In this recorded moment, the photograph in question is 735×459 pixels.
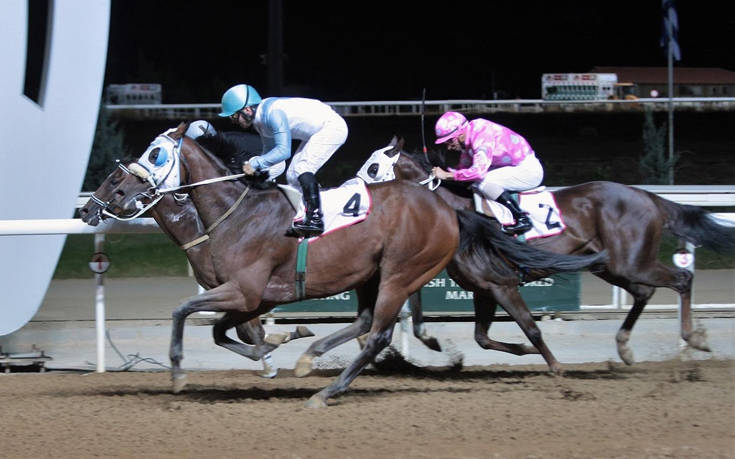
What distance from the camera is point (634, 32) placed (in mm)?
22031

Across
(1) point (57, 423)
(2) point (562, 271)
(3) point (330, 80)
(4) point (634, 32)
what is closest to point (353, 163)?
(3) point (330, 80)

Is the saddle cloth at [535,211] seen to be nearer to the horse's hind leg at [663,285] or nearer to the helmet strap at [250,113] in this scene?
the horse's hind leg at [663,285]

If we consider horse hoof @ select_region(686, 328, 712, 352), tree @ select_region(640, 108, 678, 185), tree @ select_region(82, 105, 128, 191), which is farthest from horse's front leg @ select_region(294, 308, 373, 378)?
tree @ select_region(640, 108, 678, 185)

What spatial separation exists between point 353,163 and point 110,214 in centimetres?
1139

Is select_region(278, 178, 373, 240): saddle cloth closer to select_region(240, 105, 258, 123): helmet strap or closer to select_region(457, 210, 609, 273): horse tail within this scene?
select_region(240, 105, 258, 123): helmet strap

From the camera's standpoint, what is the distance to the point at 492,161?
5.89m

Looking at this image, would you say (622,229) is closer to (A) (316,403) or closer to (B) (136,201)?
(A) (316,403)

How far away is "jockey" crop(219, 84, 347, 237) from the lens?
4875mm

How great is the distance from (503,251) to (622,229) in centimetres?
102

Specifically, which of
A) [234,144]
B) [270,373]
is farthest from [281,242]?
[234,144]

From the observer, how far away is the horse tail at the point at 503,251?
17.5ft

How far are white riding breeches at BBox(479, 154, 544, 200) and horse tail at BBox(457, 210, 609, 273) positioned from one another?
35 cm

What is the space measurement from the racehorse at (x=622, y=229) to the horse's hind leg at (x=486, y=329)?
0.07m

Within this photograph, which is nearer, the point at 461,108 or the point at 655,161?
the point at 655,161
